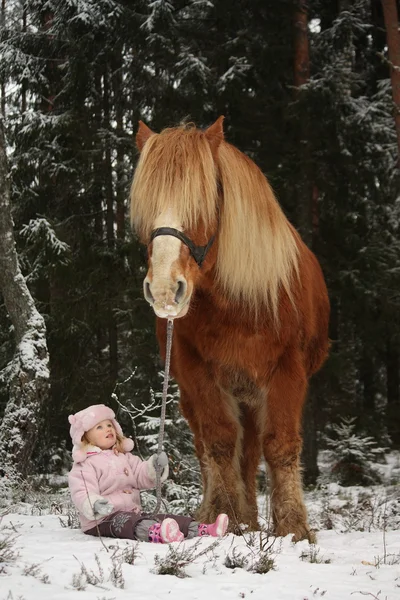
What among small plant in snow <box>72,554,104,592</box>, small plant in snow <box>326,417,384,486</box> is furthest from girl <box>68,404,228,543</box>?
small plant in snow <box>326,417,384,486</box>

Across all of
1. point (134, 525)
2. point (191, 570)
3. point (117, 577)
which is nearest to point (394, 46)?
point (134, 525)

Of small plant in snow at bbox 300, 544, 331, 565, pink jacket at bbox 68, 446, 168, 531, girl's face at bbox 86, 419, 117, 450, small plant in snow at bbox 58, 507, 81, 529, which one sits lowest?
small plant in snow at bbox 58, 507, 81, 529

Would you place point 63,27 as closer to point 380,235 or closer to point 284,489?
point 380,235

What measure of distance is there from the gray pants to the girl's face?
0.53 m

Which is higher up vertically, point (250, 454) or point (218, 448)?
point (218, 448)

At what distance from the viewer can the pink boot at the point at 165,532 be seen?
3926mm

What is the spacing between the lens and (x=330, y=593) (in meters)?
3.16

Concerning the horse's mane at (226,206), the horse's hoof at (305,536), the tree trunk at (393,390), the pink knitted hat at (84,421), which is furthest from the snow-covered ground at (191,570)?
the tree trunk at (393,390)

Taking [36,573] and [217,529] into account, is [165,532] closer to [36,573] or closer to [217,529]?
[217,529]

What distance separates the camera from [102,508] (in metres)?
4.10

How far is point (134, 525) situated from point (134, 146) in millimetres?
10116

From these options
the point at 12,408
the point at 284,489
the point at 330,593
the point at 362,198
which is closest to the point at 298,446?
the point at 284,489

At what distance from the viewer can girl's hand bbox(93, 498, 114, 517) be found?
4.10 metres

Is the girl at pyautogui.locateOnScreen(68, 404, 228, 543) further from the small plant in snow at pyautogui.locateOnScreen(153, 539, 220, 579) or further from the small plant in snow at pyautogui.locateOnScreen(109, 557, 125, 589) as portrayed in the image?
the small plant in snow at pyautogui.locateOnScreen(109, 557, 125, 589)
